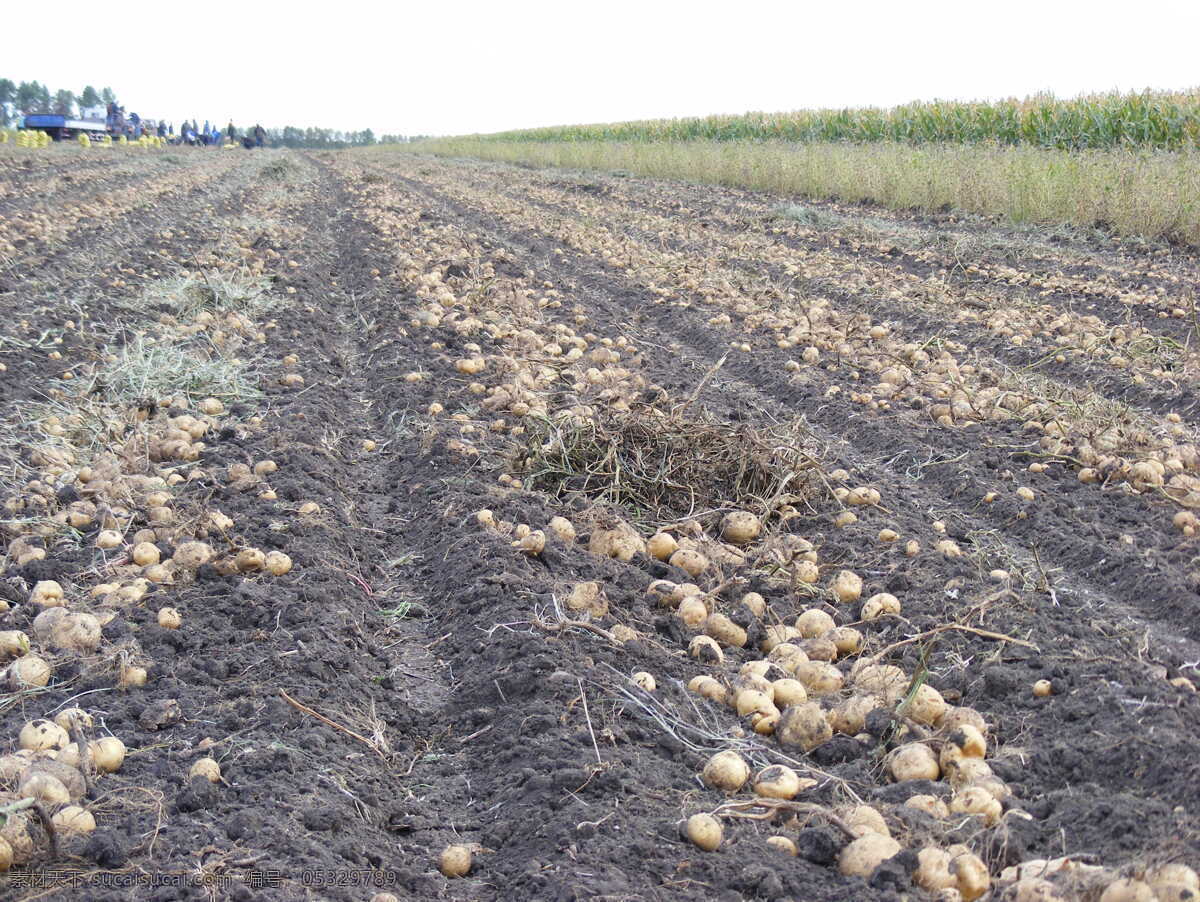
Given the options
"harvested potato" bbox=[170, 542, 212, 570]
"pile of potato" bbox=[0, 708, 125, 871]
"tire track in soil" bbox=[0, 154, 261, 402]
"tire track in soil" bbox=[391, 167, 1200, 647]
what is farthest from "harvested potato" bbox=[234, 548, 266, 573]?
"tire track in soil" bbox=[0, 154, 261, 402]

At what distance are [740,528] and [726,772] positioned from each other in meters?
1.34

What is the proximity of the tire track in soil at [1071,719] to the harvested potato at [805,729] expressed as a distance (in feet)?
0.46

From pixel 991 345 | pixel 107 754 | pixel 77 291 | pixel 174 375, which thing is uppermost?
pixel 77 291

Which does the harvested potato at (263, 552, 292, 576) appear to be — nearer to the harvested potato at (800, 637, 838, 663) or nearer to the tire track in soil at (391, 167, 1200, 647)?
the harvested potato at (800, 637, 838, 663)

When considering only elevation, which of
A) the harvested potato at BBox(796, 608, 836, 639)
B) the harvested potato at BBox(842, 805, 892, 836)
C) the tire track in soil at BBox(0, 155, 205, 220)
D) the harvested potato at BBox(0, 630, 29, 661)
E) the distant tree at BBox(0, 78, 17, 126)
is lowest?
the harvested potato at BBox(842, 805, 892, 836)

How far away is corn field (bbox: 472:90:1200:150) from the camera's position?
14.1 metres

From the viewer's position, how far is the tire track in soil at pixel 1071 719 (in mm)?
1854

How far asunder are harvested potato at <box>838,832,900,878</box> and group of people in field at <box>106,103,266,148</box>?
5127 cm

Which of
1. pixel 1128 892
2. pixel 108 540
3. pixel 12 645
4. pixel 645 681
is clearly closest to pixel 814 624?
pixel 645 681

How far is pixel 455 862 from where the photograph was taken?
190 cm

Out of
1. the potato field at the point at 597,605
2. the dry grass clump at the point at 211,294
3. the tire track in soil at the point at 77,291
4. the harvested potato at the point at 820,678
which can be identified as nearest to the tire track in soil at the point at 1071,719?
the potato field at the point at 597,605

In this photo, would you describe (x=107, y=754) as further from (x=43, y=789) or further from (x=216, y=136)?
(x=216, y=136)

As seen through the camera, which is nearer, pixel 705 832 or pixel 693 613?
pixel 705 832

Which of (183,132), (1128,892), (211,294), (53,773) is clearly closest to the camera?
(1128,892)
